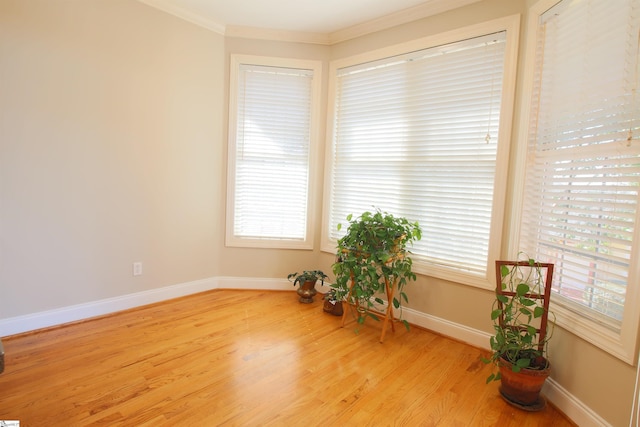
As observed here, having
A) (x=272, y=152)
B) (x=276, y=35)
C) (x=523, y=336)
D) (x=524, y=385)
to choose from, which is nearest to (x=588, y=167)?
(x=523, y=336)

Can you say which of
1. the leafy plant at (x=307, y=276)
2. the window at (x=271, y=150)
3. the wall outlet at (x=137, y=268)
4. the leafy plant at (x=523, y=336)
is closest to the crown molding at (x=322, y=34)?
the window at (x=271, y=150)

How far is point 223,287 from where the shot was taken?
11.5ft

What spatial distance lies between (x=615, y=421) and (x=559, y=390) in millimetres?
344

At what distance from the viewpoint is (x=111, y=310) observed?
278cm

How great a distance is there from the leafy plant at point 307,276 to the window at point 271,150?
0.31m

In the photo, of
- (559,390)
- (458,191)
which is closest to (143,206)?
(458,191)

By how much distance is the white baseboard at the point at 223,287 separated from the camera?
1776mm

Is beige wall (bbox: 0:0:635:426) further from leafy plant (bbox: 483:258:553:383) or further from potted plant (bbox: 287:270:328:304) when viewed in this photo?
potted plant (bbox: 287:270:328:304)

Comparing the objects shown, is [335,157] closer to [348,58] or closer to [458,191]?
[348,58]

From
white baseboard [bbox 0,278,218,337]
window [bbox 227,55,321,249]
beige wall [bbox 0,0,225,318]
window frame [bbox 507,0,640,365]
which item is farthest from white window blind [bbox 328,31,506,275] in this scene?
white baseboard [bbox 0,278,218,337]

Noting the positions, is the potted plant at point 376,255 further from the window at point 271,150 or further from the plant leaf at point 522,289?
the window at point 271,150

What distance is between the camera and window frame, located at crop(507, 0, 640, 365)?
1.48m

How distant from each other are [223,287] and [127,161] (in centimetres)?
158

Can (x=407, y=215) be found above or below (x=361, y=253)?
above
